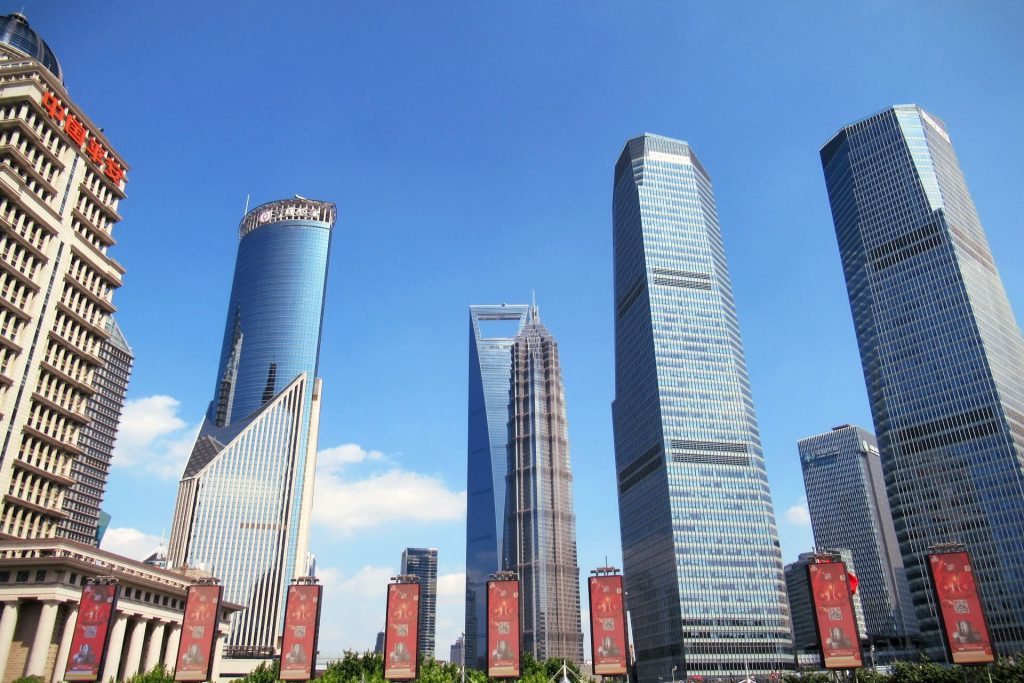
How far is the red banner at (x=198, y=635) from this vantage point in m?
68.4

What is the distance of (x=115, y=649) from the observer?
9706cm

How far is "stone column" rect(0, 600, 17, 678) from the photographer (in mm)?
83125

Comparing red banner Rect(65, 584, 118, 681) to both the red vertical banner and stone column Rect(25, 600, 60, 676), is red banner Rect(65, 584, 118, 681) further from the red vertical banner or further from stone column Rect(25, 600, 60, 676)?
the red vertical banner

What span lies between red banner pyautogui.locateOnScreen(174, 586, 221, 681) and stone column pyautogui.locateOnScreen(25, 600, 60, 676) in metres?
25.1

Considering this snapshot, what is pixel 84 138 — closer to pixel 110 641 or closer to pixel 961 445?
pixel 110 641

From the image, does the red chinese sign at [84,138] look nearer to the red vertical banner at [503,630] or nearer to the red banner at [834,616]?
the red vertical banner at [503,630]

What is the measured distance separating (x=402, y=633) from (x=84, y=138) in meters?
86.2

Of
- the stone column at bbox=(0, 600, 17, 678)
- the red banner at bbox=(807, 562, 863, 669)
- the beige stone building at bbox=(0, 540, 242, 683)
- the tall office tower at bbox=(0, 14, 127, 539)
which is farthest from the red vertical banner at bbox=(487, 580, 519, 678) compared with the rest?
the tall office tower at bbox=(0, 14, 127, 539)

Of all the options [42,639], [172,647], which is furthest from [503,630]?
[172,647]

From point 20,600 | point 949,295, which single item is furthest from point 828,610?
point 949,295

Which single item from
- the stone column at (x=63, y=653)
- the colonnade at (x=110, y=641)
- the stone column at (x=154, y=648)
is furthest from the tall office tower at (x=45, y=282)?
the stone column at (x=154, y=648)

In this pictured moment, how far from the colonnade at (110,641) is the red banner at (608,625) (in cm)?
4479

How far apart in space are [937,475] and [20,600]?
19155 centimetres

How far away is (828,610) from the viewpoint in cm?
6594
